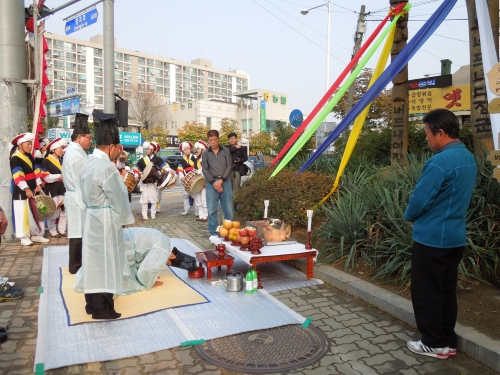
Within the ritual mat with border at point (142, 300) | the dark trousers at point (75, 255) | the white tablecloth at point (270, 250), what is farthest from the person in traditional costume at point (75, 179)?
the white tablecloth at point (270, 250)

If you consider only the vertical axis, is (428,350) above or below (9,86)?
below

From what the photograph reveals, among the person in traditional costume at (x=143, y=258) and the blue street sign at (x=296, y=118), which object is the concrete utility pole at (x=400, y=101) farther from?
the blue street sign at (x=296, y=118)

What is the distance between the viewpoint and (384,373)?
127 inches

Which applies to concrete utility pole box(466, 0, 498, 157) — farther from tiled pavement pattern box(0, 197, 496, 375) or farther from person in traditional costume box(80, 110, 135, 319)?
person in traditional costume box(80, 110, 135, 319)

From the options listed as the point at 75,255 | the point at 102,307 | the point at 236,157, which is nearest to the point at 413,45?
the point at 236,157

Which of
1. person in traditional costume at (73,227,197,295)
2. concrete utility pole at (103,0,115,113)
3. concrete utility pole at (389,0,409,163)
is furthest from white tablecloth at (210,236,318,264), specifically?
concrete utility pole at (103,0,115,113)

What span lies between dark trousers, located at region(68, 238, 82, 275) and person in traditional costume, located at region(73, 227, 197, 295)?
2.08 ft

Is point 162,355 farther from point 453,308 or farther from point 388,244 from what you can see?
point 388,244

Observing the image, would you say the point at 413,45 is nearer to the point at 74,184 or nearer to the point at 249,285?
the point at 249,285

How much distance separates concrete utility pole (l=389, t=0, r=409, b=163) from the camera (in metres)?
7.29

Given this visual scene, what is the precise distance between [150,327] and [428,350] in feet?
8.09

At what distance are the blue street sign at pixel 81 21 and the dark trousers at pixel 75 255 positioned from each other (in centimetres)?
754

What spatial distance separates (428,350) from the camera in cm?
345

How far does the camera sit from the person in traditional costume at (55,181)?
818 centimetres
